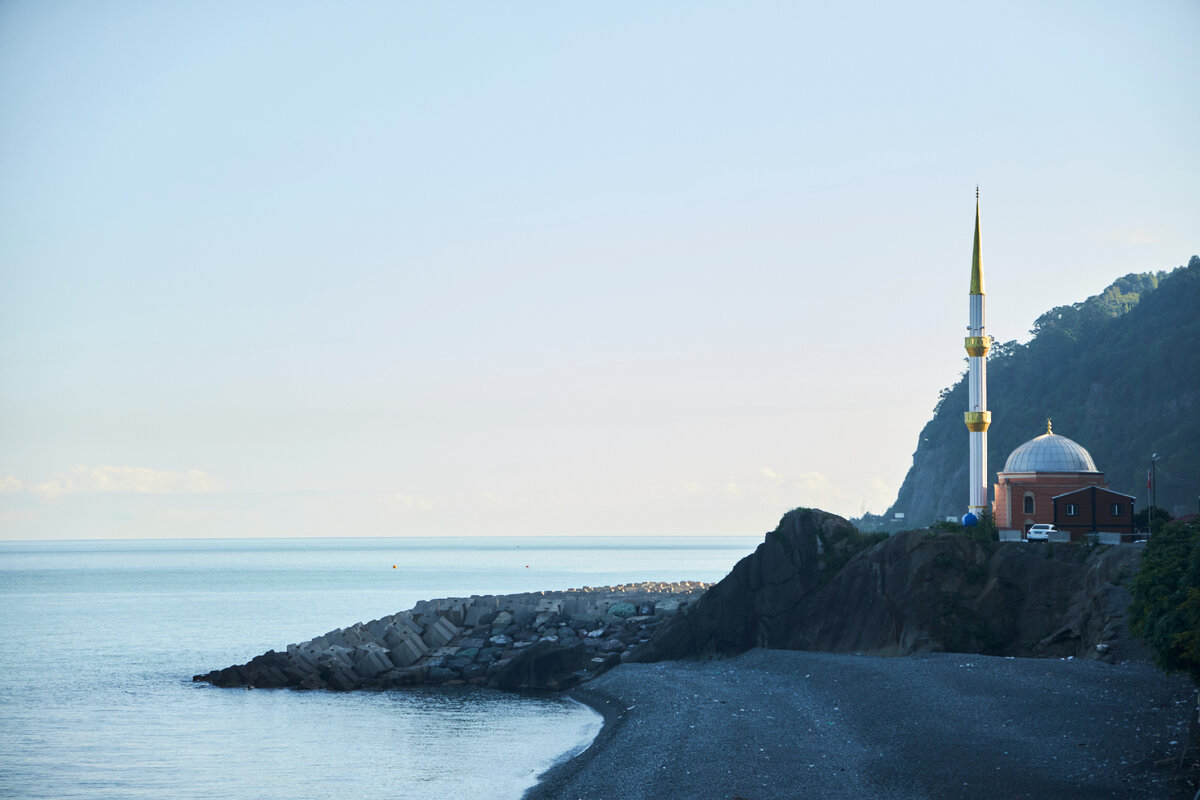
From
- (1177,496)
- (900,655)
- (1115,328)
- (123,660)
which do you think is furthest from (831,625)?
(1115,328)

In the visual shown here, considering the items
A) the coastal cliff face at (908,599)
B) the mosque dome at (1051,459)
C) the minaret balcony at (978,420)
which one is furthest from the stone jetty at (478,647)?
the minaret balcony at (978,420)

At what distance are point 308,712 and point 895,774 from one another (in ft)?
92.4

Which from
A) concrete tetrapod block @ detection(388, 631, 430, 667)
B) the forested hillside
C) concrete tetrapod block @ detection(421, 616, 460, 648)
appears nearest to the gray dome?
concrete tetrapod block @ detection(421, 616, 460, 648)

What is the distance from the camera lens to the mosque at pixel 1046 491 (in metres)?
55.0

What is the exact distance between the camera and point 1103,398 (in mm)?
126062

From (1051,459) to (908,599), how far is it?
705 inches

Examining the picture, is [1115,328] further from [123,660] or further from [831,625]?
[123,660]

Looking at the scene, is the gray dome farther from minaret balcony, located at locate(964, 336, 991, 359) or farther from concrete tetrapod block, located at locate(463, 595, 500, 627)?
concrete tetrapod block, located at locate(463, 595, 500, 627)

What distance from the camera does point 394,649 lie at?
57.5 m

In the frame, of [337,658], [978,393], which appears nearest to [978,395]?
[978,393]

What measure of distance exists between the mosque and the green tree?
725 inches

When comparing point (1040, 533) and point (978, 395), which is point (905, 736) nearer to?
point (1040, 533)

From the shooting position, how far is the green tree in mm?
25422

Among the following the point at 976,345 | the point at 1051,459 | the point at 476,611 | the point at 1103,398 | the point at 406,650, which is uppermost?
the point at 1103,398
